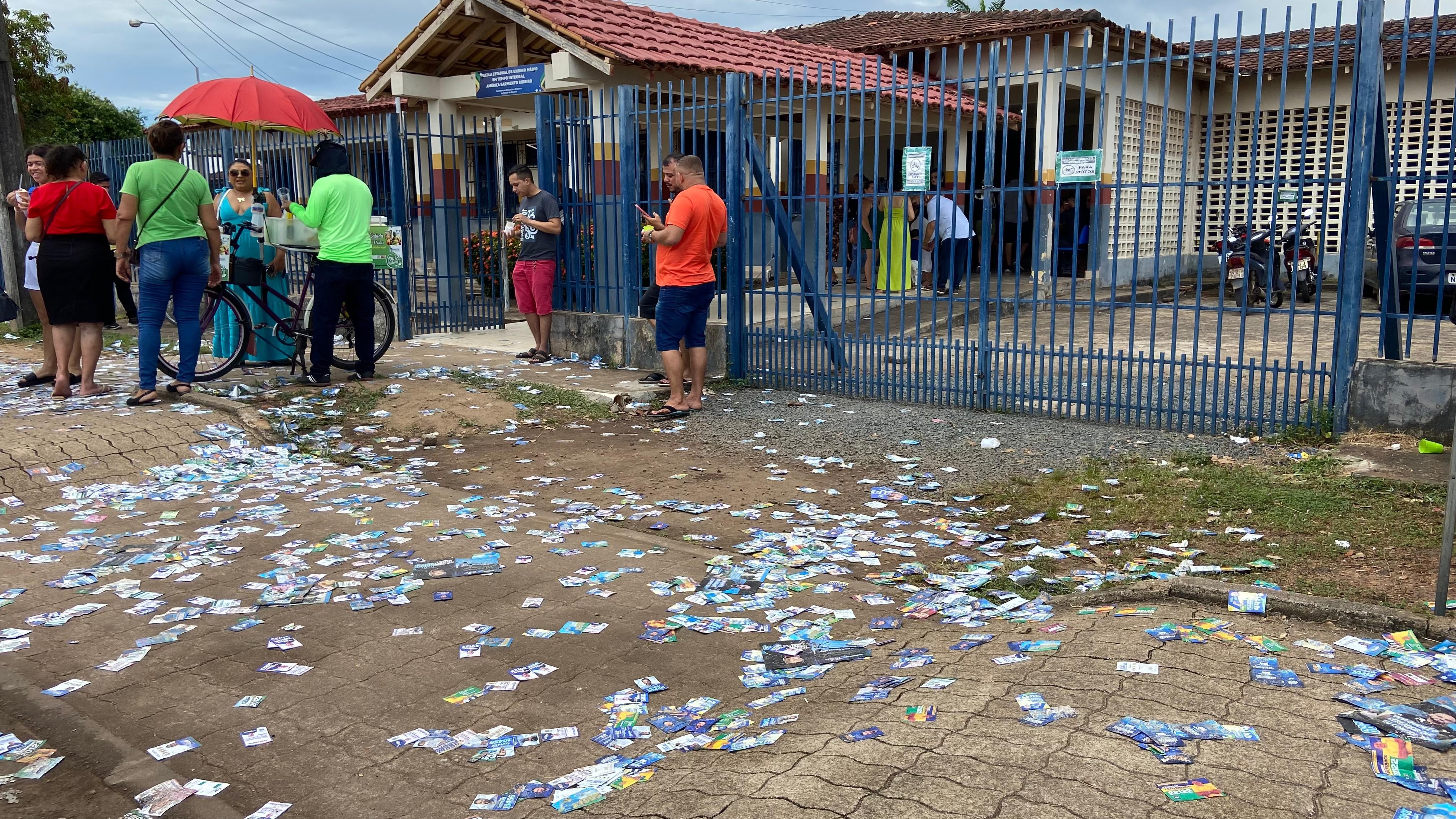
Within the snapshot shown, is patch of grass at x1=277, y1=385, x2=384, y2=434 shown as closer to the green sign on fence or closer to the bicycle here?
the bicycle

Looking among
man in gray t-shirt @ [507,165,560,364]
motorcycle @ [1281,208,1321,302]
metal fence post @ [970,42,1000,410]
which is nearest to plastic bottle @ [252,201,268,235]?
man in gray t-shirt @ [507,165,560,364]

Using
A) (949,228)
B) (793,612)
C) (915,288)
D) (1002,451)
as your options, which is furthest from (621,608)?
(949,228)

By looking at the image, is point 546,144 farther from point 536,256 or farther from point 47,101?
point 47,101

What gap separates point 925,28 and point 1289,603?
53.9 ft

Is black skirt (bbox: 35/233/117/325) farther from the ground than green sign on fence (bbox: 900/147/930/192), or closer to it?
closer to it

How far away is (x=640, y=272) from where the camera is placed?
32.3 feet

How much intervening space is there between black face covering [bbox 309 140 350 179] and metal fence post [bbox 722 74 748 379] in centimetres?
298

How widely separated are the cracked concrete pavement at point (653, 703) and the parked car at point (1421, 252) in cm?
321

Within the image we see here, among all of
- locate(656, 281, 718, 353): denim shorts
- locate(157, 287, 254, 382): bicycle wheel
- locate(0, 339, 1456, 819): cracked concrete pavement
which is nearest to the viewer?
locate(0, 339, 1456, 819): cracked concrete pavement

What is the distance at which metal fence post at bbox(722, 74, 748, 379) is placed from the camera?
8.48 m

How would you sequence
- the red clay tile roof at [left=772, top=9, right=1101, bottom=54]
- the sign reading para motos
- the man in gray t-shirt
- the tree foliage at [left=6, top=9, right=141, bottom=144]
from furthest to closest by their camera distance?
the tree foliage at [left=6, top=9, right=141, bottom=144], the red clay tile roof at [left=772, top=9, right=1101, bottom=54], the man in gray t-shirt, the sign reading para motos

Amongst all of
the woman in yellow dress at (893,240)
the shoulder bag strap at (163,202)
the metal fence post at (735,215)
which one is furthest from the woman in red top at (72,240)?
the woman in yellow dress at (893,240)

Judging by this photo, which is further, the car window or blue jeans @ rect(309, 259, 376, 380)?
blue jeans @ rect(309, 259, 376, 380)

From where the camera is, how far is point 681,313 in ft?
25.6
